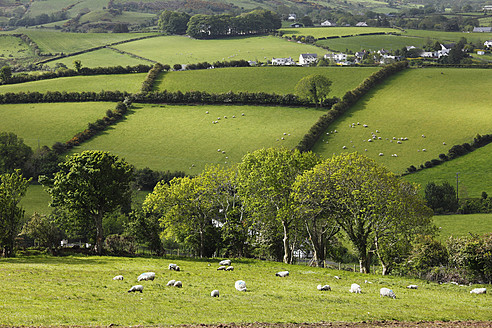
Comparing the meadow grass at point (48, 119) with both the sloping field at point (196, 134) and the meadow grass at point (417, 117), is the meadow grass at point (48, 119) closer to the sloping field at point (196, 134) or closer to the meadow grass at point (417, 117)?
the sloping field at point (196, 134)

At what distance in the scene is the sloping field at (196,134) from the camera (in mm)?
123762

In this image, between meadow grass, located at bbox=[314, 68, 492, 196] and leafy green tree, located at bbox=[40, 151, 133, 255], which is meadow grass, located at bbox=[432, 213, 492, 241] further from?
leafy green tree, located at bbox=[40, 151, 133, 255]

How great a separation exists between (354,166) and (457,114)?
92.4 metres

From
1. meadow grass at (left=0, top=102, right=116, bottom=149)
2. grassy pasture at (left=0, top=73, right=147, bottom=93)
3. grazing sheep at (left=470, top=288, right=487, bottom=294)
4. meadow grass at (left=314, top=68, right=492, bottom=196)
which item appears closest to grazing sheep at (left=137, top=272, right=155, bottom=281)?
grazing sheep at (left=470, top=288, right=487, bottom=294)

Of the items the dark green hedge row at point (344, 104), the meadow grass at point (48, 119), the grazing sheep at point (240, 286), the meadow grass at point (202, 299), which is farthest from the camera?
the meadow grass at point (48, 119)

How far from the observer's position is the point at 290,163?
6969 centimetres

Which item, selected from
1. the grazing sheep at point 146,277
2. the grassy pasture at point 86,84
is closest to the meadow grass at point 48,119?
the grassy pasture at point 86,84

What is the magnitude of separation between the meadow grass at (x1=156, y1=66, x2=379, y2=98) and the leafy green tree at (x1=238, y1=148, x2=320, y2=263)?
307 ft

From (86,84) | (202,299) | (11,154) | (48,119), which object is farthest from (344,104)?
(202,299)

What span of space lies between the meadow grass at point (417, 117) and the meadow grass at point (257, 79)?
10.0m

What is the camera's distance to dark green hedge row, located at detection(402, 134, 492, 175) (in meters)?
116

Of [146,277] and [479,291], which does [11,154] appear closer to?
[146,277]

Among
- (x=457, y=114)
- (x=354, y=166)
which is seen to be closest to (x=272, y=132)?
(x=457, y=114)

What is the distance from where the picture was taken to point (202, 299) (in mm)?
38250
